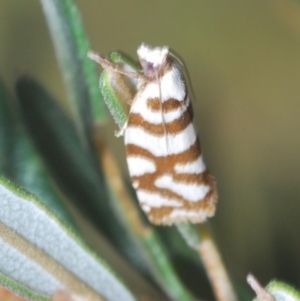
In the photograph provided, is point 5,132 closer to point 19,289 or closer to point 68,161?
point 68,161

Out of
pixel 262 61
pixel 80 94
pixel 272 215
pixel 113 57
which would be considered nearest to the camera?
pixel 113 57

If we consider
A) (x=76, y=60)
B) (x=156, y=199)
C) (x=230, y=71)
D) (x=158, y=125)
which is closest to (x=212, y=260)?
(x=156, y=199)

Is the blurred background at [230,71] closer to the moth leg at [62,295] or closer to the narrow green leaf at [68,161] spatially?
the narrow green leaf at [68,161]

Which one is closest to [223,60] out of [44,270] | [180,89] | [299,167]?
[299,167]

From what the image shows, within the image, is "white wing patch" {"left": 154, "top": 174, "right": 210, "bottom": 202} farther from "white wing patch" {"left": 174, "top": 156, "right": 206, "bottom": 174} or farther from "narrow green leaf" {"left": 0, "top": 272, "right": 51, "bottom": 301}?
"narrow green leaf" {"left": 0, "top": 272, "right": 51, "bottom": 301}

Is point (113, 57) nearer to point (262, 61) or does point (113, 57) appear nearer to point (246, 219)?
point (246, 219)

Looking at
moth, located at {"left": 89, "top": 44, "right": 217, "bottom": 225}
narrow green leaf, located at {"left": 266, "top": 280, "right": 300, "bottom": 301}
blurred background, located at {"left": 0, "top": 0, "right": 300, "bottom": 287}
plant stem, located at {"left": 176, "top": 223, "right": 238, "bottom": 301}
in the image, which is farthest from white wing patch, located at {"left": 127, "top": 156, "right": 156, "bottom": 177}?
blurred background, located at {"left": 0, "top": 0, "right": 300, "bottom": 287}

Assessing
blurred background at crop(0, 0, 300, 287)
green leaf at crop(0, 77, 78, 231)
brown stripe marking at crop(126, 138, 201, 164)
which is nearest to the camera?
brown stripe marking at crop(126, 138, 201, 164)
